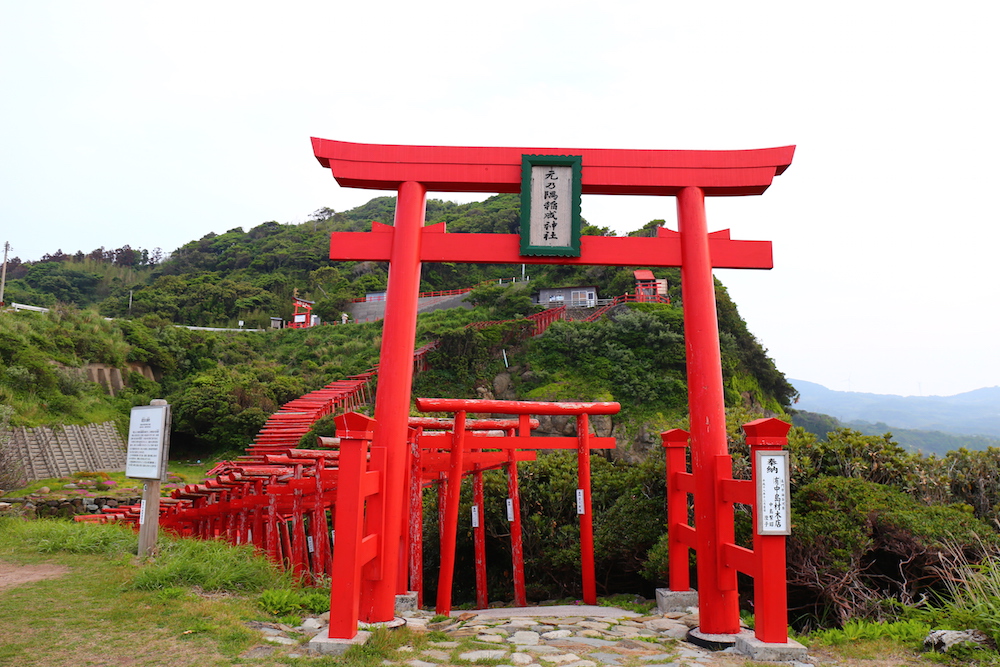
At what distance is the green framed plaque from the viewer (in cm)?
572

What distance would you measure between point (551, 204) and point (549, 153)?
0.52 metres

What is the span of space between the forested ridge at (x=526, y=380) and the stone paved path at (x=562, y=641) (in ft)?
4.72

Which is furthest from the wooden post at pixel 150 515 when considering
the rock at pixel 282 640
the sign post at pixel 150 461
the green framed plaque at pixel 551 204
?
the green framed plaque at pixel 551 204

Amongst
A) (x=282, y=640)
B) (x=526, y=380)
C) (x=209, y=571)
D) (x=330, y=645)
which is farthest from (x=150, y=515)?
(x=526, y=380)

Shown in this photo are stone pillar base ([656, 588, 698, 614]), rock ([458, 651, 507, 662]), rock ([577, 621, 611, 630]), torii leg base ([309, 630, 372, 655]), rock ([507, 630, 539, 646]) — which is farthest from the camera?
stone pillar base ([656, 588, 698, 614])

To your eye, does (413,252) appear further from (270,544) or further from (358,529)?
(270,544)

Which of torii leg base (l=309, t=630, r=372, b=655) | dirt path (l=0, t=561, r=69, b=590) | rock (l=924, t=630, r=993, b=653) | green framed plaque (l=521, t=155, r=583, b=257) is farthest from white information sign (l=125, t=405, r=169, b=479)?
rock (l=924, t=630, r=993, b=653)

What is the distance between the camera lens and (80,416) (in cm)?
2066

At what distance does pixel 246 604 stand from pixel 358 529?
1618 millimetres

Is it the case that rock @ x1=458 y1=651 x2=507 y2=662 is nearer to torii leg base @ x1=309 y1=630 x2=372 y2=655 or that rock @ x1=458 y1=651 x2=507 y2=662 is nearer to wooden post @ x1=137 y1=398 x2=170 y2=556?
torii leg base @ x1=309 y1=630 x2=372 y2=655

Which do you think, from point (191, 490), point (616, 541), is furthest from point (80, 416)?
point (616, 541)

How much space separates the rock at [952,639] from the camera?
414 cm

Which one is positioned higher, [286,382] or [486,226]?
[486,226]

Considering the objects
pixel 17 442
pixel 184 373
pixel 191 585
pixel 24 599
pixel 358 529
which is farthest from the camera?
pixel 184 373
